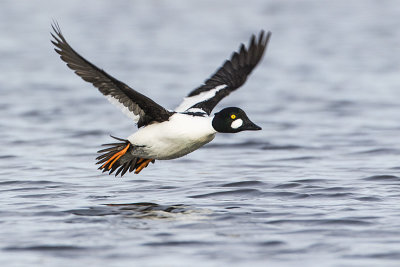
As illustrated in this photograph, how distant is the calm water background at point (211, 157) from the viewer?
7617mm

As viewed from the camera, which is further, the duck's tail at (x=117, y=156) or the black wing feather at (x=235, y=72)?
the black wing feather at (x=235, y=72)

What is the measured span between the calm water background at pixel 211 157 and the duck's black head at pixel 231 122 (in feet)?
2.91

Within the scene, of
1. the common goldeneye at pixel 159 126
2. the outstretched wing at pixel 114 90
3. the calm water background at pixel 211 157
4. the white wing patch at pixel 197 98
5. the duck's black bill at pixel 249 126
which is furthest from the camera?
the white wing patch at pixel 197 98

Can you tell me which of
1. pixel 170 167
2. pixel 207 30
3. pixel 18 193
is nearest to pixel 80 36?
pixel 207 30

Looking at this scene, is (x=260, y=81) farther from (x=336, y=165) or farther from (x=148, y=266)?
(x=148, y=266)

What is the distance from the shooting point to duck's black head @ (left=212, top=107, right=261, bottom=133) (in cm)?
942

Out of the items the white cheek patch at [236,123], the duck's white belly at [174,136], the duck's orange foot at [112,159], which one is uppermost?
the white cheek patch at [236,123]

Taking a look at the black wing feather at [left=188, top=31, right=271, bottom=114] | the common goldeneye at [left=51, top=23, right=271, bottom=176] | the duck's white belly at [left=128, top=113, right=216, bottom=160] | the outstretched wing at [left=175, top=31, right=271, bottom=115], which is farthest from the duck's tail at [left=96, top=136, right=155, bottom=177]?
the black wing feather at [left=188, top=31, right=271, bottom=114]

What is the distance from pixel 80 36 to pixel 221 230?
21.3 m

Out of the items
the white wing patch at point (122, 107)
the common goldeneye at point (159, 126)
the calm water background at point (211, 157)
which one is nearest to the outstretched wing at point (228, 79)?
the common goldeneye at point (159, 126)

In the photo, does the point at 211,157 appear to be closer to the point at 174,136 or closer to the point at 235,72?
the point at 235,72

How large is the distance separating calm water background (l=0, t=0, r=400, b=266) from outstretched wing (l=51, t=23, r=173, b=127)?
106 cm

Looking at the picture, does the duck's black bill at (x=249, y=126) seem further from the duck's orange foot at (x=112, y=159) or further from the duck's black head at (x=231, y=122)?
the duck's orange foot at (x=112, y=159)

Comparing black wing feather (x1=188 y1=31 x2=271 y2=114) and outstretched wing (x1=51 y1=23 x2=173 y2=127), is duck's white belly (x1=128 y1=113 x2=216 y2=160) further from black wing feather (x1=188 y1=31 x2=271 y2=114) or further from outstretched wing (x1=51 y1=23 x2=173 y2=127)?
black wing feather (x1=188 y1=31 x2=271 y2=114)
